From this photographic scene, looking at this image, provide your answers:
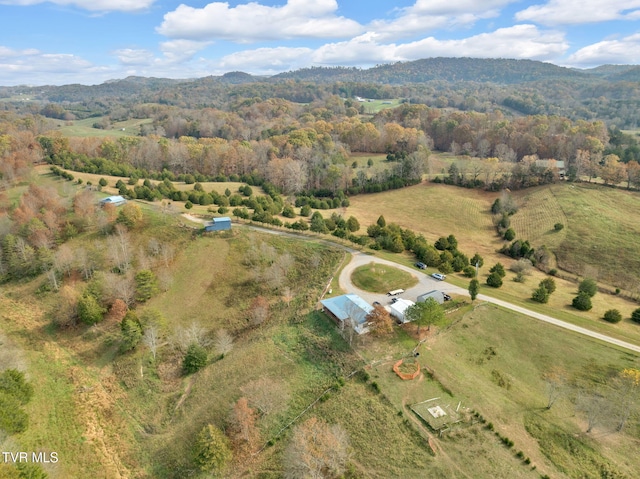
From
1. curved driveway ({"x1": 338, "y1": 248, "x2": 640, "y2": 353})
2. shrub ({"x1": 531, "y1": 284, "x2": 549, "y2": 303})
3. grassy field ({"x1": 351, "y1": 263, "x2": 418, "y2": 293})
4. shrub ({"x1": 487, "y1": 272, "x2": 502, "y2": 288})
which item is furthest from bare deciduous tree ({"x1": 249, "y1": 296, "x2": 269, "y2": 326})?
shrub ({"x1": 531, "y1": 284, "x2": 549, "y2": 303})

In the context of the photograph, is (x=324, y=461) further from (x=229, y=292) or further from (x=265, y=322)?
(x=229, y=292)

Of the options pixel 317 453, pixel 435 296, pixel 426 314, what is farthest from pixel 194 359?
pixel 435 296

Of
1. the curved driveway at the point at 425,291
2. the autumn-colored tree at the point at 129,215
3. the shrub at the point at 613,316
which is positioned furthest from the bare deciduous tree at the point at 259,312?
the shrub at the point at 613,316

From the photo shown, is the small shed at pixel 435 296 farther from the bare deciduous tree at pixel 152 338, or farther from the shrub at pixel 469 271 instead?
the bare deciduous tree at pixel 152 338

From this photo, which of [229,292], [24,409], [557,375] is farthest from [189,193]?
[557,375]

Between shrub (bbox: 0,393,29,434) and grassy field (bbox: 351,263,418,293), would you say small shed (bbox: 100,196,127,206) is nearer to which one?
shrub (bbox: 0,393,29,434)
